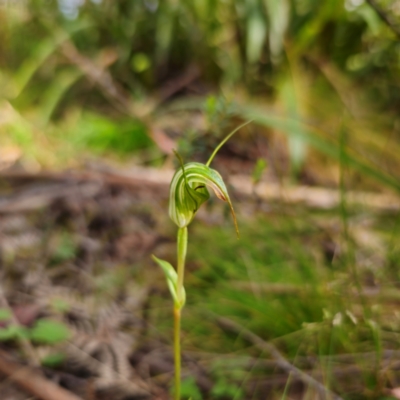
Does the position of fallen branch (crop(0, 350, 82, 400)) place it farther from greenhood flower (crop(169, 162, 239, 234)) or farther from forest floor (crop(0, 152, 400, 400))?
greenhood flower (crop(169, 162, 239, 234))

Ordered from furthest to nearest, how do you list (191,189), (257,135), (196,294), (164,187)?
(257,135) < (164,187) < (196,294) < (191,189)

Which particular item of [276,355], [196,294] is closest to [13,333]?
[196,294]

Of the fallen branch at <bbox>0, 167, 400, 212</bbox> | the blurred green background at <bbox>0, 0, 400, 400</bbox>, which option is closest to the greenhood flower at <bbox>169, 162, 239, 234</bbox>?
the blurred green background at <bbox>0, 0, 400, 400</bbox>

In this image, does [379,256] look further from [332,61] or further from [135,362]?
[332,61]

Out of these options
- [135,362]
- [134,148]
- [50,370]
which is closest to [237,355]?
[135,362]

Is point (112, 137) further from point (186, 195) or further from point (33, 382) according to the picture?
point (186, 195)

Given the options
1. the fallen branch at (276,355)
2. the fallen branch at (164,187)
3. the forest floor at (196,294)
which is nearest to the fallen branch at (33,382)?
the forest floor at (196,294)
